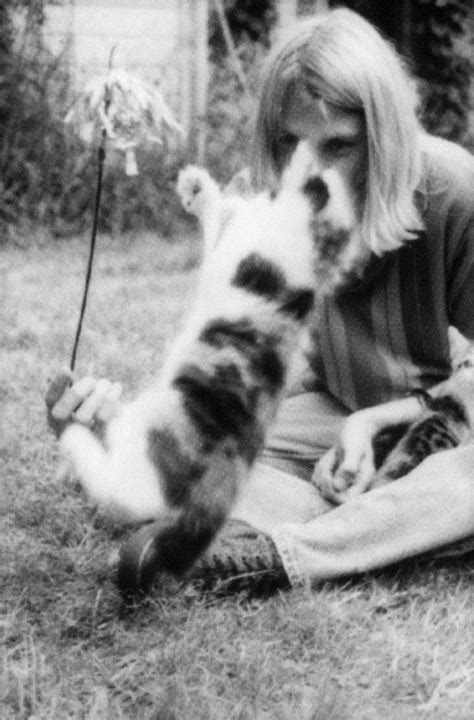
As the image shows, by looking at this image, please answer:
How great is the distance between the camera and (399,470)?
2.05 m

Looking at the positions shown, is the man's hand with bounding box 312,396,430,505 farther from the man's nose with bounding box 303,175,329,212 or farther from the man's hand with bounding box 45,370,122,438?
the man's nose with bounding box 303,175,329,212

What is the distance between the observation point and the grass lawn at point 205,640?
5.13ft

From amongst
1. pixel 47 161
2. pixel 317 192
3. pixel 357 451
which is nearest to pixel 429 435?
pixel 357 451

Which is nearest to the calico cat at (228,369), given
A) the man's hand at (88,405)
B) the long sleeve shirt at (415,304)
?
the man's hand at (88,405)

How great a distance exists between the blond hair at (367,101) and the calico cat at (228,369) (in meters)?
0.32

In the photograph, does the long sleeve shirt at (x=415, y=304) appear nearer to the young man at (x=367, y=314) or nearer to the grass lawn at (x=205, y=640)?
the young man at (x=367, y=314)

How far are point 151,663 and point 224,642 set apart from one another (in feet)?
0.42

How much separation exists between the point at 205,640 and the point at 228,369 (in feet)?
1.68

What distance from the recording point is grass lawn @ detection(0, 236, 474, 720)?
1.56 m

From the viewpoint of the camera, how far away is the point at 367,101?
1828mm

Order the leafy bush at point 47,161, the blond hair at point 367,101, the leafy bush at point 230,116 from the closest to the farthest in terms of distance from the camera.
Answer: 1. the blond hair at point 367,101
2. the leafy bush at point 47,161
3. the leafy bush at point 230,116

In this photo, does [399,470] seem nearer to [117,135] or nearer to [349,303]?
[349,303]

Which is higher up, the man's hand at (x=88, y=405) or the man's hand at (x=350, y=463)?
the man's hand at (x=88, y=405)

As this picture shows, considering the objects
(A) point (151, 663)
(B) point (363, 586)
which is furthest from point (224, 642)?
(B) point (363, 586)
